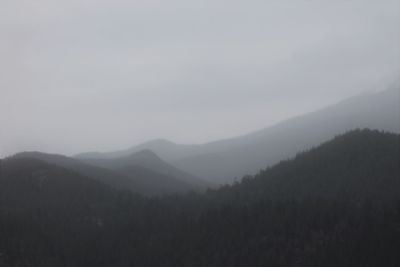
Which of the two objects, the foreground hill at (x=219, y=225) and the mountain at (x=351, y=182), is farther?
the mountain at (x=351, y=182)

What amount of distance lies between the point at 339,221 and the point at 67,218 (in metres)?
74.8

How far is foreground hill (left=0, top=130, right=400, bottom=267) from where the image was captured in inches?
4936

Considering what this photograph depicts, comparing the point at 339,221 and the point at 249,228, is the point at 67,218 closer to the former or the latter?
the point at 249,228

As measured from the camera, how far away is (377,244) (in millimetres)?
119438

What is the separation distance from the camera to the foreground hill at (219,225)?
125375mm

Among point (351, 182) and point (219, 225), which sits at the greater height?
point (351, 182)

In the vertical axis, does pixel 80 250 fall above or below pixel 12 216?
below

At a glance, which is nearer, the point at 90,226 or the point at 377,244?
the point at 377,244

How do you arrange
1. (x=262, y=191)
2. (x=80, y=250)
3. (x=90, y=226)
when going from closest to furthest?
(x=80, y=250) < (x=90, y=226) < (x=262, y=191)

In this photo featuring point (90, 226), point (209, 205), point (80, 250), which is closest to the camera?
point (80, 250)

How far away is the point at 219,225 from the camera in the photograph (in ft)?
493

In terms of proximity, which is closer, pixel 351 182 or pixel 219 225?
pixel 219 225

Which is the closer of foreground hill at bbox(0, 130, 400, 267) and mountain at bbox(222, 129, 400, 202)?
foreground hill at bbox(0, 130, 400, 267)

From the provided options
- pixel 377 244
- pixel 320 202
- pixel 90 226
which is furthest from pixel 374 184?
Answer: pixel 90 226
